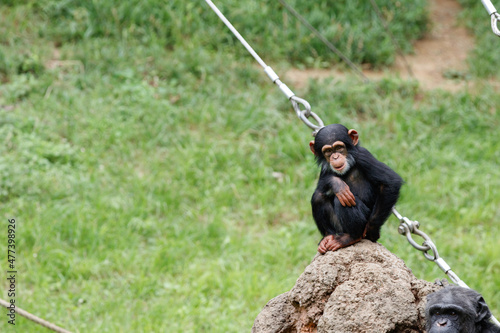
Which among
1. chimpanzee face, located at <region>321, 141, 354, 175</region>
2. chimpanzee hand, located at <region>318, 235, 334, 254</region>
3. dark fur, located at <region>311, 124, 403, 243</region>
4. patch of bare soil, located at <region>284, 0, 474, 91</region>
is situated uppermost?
chimpanzee face, located at <region>321, 141, 354, 175</region>

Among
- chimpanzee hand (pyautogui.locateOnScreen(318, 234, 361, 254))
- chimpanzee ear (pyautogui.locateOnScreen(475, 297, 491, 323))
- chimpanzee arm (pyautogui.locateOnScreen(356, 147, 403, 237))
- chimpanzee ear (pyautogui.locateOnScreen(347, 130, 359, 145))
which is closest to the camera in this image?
chimpanzee ear (pyautogui.locateOnScreen(475, 297, 491, 323))

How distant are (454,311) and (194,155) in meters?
5.41

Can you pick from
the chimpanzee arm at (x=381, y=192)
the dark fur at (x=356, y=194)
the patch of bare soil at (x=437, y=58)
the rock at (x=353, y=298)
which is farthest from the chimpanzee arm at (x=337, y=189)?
the patch of bare soil at (x=437, y=58)

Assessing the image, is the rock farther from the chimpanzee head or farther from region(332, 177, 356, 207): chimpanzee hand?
region(332, 177, 356, 207): chimpanzee hand

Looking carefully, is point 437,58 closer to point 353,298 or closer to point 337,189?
point 337,189

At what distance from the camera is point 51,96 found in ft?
28.2

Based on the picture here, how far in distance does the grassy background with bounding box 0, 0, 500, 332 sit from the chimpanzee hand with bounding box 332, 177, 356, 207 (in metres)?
2.61

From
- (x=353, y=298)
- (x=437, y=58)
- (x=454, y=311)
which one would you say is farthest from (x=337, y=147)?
(x=437, y=58)

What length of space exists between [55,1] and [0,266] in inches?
205

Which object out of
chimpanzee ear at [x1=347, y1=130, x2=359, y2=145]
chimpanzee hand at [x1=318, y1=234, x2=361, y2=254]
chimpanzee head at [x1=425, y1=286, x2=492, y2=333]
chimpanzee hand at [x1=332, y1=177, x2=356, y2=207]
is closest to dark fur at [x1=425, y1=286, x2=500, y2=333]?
chimpanzee head at [x1=425, y1=286, x2=492, y2=333]

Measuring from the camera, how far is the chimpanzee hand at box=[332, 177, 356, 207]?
12.1 feet

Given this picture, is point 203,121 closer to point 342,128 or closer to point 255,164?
point 255,164

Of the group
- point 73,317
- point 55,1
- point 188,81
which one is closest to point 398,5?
point 188,81

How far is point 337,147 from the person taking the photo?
3771 mm
